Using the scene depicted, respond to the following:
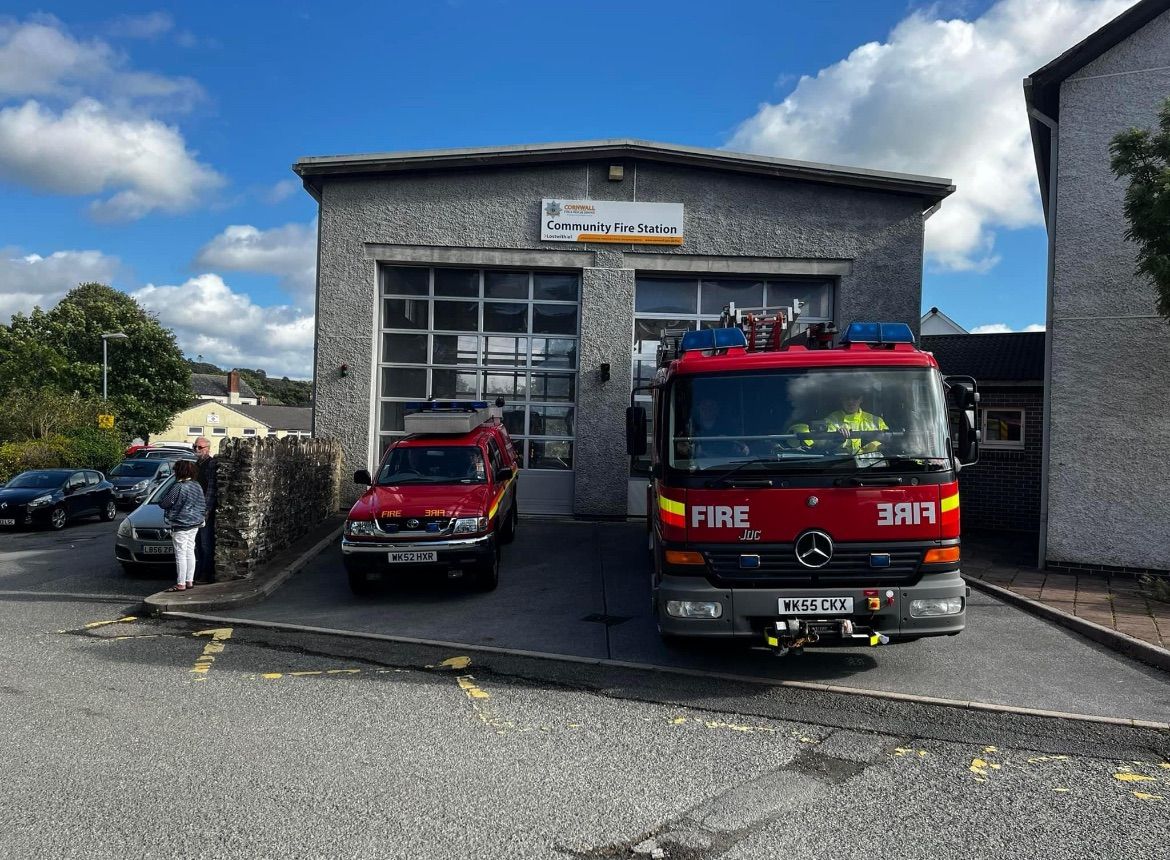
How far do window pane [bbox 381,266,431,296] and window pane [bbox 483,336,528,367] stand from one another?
157 cm

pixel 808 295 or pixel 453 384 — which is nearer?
pixel 808 295

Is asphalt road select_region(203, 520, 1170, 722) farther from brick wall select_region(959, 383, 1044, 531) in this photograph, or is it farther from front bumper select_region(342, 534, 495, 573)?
brick wall select_region(959, 383, 1044, 531)

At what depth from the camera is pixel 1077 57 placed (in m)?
11.3

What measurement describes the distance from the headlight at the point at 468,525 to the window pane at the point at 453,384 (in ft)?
23.4

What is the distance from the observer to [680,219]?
15328 millimetres

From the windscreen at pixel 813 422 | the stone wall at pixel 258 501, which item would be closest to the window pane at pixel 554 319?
the stone wall at pixel 258 501

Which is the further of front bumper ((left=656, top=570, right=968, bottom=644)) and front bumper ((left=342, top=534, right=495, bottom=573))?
front bumper ((left=342, top=534, right=495, bottom=573))

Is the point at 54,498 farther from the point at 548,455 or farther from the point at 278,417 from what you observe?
the point at 278,417

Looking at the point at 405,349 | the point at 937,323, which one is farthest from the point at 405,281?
the point at 937,323

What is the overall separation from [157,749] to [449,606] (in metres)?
4.38

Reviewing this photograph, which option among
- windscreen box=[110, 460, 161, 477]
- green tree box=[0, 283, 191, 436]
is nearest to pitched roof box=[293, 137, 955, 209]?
windscreen box=[110, 460, 161, 477]

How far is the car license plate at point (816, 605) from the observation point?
19.6 ft

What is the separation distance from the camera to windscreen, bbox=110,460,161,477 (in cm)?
2374

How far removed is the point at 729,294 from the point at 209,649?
11240mm
